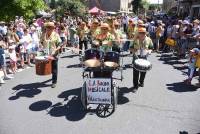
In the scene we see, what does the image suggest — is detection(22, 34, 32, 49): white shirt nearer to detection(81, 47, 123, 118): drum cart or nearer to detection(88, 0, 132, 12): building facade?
detection(81, 47, 123, 118): drum cart

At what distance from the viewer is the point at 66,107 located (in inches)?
322

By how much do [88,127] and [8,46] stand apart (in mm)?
6190

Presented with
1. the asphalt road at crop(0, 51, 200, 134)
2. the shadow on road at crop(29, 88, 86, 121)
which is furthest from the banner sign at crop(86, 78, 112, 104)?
the shadow on road at crop(29, 88, 86, 121)

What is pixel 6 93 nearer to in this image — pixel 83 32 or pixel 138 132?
pixel 138 132

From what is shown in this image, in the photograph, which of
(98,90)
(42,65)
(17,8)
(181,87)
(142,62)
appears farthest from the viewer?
(17,8)

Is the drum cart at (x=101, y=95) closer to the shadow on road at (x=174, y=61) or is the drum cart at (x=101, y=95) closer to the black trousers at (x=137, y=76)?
the black trousers at (x=137, y=76)

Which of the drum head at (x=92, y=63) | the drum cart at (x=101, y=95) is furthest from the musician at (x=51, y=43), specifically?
the drum cart at (x=101, y=95)

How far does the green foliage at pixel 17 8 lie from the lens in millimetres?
22322

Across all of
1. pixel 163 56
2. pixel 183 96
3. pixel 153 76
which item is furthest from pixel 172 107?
pixel 163 56

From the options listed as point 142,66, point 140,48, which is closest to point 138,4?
point 140,48

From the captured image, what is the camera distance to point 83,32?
14.8 meters

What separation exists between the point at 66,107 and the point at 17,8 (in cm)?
1608

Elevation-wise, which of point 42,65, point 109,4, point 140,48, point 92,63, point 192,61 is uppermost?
→ point 109,4

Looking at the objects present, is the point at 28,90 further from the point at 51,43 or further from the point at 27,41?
the point at 27,41
